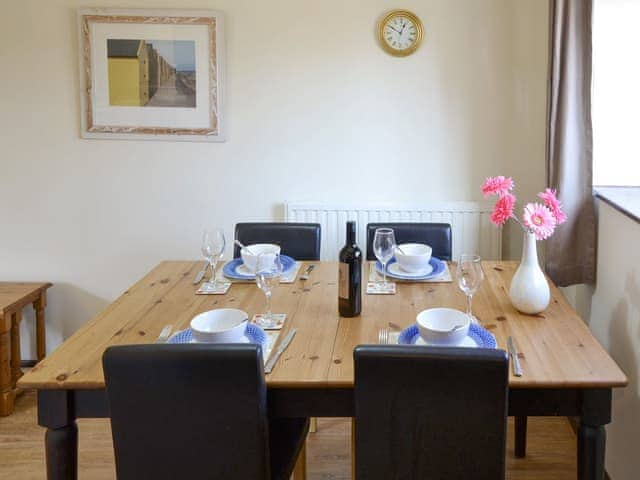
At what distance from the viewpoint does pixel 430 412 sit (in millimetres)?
1507

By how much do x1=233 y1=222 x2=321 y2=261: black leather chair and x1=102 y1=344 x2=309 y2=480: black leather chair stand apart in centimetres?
137

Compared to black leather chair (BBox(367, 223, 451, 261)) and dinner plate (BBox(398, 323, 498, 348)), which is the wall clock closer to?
black leather chair (BBox(367, 223, 451, 261))

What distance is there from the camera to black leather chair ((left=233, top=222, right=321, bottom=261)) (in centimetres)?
293

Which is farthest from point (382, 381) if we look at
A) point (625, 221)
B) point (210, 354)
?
point (625, 221)

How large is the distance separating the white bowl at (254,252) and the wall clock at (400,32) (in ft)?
4.07

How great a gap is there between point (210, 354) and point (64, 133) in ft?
7.89

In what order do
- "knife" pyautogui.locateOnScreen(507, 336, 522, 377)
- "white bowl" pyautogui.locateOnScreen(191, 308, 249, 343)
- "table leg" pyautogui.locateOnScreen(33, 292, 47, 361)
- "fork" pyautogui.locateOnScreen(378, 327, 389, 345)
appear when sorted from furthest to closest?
"table leg" pyautogui.locateOnScreen(33, 292, 47, 361) → "fork" pyautogui.locateOnScreen(378, 327, 389, 345) → "white bowl" pyautogui.locateOnScreen(191, 308, 249, 343) → "knife" pyautogui.locateOnScreen(507, 336, 522, 377)

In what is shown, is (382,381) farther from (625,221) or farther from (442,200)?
(442,200)

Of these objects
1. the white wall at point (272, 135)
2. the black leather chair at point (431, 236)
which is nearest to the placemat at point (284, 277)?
the black leather chair at point (431, 236)

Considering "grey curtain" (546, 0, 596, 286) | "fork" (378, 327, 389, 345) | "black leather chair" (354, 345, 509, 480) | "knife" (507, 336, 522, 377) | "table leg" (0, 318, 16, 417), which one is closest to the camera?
"black leather chair" (354, 345, 509, 480)

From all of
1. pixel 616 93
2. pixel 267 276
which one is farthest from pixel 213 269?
pixel 616 93

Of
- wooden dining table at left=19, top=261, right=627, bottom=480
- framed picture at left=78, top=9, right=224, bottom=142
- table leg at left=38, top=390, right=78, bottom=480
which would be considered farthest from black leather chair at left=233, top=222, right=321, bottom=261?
table leg at left=38, top=390, right=78, bottom=480

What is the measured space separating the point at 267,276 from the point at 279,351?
1.14 ft

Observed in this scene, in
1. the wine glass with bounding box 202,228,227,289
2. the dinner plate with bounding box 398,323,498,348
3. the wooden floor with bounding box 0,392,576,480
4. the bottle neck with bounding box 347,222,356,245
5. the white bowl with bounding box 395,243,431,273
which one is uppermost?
the bottle neck with bounding box 347,222,356,245
